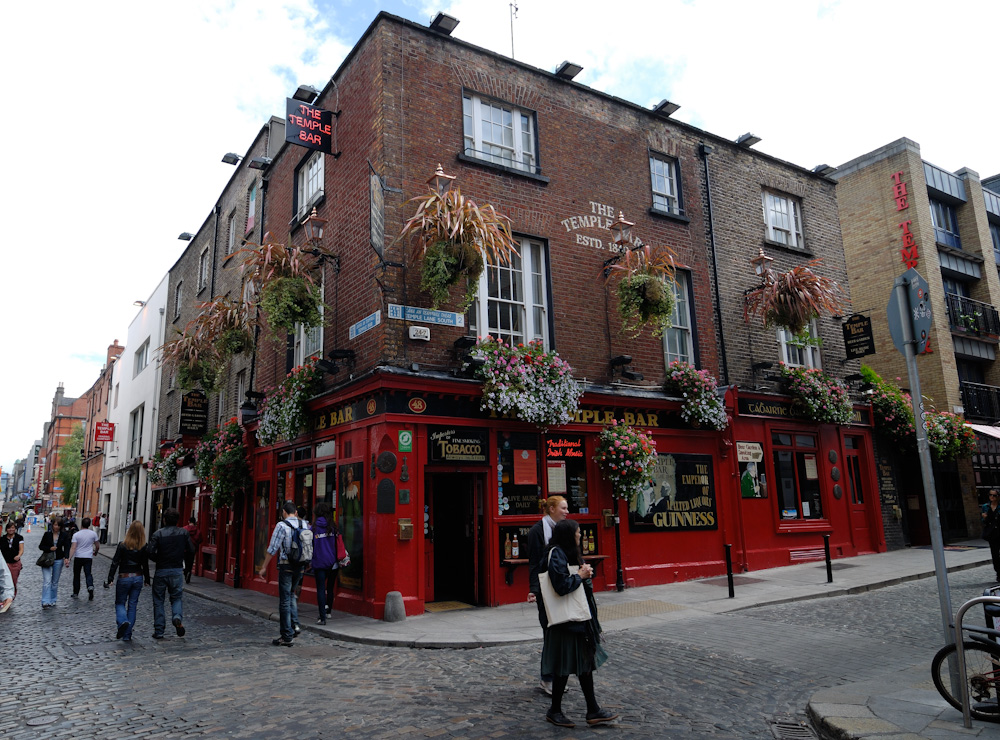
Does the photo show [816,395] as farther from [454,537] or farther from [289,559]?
[289,559]

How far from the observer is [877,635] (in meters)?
8.46

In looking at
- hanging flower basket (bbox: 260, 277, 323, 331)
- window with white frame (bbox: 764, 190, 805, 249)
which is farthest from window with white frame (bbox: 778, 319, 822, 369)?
hanging flower basket (bbox: 260, 277, 323, 331)

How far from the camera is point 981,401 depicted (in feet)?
75.4

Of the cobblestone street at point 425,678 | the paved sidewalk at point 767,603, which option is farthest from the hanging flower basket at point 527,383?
the cobblestone street at point 425,678

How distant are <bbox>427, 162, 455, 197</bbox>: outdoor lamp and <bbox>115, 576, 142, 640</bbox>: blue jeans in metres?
7.36

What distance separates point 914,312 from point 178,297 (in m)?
25.8

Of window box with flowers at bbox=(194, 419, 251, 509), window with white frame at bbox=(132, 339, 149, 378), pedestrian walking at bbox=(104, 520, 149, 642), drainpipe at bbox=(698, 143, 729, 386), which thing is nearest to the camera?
pedestrian walking at bbox=(104, 520, 149, 642)

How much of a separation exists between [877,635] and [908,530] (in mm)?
11686

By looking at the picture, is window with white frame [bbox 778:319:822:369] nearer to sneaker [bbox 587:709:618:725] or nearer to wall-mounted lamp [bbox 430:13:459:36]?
wall-mounted lamp [bbox 430:13:459:36]

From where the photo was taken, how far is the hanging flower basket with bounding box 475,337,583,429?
36.9ft

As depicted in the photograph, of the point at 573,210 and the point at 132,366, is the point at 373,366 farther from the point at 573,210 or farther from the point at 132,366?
the point at 132,366

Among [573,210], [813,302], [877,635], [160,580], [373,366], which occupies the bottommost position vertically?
[877,635]

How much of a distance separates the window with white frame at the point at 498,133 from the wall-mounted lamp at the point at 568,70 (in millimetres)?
1251

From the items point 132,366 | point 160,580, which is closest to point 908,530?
point 160,580
